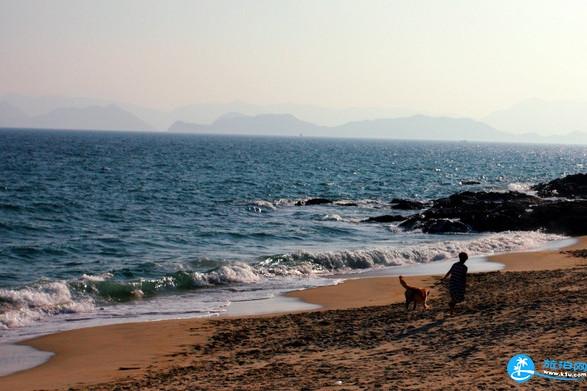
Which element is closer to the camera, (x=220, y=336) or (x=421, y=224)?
(x=220, y=336)

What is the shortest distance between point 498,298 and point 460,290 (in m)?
2.49

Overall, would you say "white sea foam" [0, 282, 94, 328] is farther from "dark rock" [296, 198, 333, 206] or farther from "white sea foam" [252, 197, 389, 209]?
"dark rock" [296, 198, 333, 206]

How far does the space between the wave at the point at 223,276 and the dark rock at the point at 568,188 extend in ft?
73.7

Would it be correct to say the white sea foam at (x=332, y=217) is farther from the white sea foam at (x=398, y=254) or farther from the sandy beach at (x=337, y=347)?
the sandy beach at (x=337, y=347)

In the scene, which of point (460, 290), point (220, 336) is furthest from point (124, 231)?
point (460, 290)

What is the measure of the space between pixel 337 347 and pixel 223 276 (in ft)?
37.6

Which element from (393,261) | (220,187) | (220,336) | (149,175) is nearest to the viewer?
(220,336)

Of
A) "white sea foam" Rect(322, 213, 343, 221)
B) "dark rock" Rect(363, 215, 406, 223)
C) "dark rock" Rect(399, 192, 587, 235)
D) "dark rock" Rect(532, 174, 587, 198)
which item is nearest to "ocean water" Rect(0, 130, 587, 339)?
"white sea foam" Rect(322, 213, 343, 221)

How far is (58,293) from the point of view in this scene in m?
21.1

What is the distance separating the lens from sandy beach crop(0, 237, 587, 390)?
10.9 meters

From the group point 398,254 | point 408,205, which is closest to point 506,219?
point 408,205

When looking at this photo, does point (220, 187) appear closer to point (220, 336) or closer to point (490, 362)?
point (220, 336)

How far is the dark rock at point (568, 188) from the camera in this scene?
55.0m

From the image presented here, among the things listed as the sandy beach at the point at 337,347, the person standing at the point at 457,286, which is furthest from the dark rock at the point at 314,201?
the person standing at the point at 457,286
